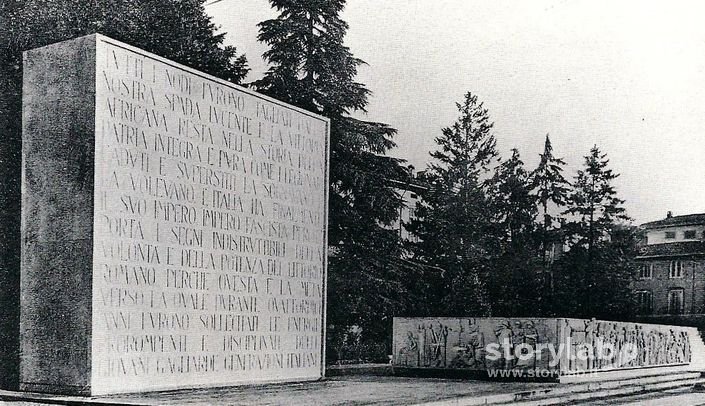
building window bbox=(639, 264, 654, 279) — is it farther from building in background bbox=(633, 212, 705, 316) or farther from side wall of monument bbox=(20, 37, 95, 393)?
side wall of monument bbox=(20, 37, 95, 393)

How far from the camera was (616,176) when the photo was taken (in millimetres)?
40531

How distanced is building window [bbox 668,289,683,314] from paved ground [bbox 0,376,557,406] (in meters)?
27.9

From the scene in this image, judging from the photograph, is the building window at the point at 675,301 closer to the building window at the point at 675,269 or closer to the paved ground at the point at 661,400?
the building window at the point at 675,269

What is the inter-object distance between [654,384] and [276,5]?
51.6 ft

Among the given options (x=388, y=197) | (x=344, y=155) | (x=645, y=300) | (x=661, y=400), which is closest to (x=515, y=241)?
(x=645, y=300)

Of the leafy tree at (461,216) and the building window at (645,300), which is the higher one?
the leafy tree at (461,216)

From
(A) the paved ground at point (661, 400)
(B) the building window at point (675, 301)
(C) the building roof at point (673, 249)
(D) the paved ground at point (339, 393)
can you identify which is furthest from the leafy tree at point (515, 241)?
(D) the paved ground at point (339, 393)

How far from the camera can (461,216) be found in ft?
117

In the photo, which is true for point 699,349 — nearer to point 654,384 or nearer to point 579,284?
point 579,284

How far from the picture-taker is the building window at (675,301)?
135 feet

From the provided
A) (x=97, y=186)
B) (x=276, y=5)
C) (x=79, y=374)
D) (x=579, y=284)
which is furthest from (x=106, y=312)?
(x=579, y=284)

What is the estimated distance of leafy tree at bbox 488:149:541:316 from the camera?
34.3 meters

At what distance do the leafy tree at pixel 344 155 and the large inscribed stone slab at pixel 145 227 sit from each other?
26.0 ft

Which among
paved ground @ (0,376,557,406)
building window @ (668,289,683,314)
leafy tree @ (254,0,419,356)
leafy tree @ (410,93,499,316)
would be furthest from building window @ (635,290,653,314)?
paved ground @ (0,376,557,406)
